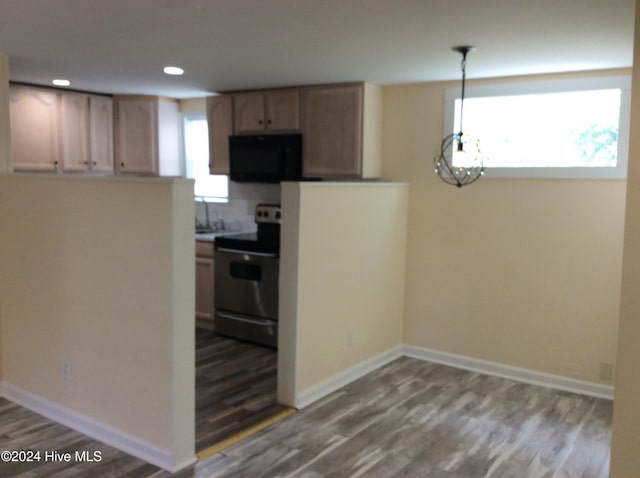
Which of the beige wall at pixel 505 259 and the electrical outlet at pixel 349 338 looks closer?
the beige wall at pixel 505 259

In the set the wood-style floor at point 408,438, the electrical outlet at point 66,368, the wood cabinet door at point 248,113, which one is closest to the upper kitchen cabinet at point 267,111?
the wood cabinet door at point 248,113

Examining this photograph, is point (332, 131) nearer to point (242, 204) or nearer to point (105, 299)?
point (242, 204)

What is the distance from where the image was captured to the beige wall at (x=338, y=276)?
12.6ft

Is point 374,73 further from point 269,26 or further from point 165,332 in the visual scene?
point 165,332

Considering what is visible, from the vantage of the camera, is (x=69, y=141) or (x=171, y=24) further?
(x=69, y=141)

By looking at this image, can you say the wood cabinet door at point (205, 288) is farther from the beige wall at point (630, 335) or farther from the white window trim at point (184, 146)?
the beige wall at point (630, 335)

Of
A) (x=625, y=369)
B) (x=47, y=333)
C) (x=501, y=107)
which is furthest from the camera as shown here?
(x=501, y=107)

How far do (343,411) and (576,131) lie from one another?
265 centimetres

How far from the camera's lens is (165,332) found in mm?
2998

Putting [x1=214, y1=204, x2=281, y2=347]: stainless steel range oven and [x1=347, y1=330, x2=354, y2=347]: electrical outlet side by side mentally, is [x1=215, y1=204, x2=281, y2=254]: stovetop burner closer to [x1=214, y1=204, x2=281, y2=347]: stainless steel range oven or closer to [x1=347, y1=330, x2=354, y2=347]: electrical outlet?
[x1=214, y1=204, x2=281, y2=347]: stainless steel range oven

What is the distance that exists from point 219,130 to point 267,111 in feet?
2.12

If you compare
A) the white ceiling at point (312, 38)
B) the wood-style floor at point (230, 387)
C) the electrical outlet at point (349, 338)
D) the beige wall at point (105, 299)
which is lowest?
the wood-style floor at point (230, 387)

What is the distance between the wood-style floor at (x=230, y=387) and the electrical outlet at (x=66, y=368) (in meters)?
0.84

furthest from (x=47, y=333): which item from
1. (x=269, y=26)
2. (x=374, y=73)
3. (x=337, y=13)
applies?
(x=374, y=73)
